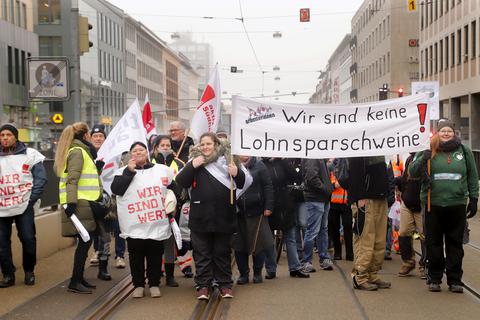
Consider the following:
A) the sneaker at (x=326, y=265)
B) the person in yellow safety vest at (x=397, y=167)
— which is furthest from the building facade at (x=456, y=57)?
the sneaker at (x=326, y=265)

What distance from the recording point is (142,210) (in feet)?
28.1

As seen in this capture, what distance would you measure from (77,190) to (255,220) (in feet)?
6.75

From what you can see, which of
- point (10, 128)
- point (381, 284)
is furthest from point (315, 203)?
point (10, 128)

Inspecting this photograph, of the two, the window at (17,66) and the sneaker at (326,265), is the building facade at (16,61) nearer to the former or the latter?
the window at (17,66)

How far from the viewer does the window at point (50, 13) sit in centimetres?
5862

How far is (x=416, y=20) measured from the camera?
65.1 m

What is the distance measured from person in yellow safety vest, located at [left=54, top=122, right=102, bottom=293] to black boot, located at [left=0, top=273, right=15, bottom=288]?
0.84 m

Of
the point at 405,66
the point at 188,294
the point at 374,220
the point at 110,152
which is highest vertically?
the point at 405,66

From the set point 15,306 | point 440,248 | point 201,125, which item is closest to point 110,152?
point 201,125

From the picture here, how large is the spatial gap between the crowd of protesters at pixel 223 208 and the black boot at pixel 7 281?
11mm

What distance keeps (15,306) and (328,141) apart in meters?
3.74

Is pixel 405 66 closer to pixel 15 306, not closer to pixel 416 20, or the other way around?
pixel 416 20

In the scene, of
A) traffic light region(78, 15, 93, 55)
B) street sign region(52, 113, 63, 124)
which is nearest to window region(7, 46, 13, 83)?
street sign region(52, 113, 63, 124)

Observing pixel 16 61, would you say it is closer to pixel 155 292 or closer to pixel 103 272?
pixel 103 272
